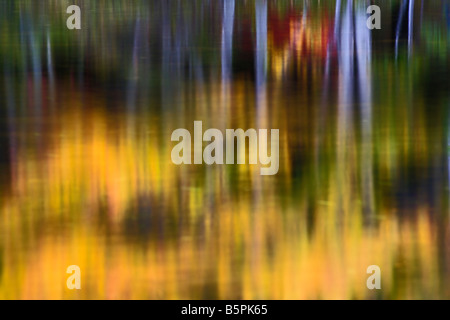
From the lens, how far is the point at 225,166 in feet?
7.11

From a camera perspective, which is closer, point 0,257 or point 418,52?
point 0,257

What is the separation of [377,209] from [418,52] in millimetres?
515

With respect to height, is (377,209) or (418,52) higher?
(418,52)

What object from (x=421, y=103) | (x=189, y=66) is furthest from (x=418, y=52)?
(x=189, y=66)

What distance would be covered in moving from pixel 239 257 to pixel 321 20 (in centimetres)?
80

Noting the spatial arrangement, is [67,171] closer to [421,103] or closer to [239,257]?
[239,257]

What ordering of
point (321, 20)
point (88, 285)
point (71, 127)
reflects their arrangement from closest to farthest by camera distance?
point (88, 285), point (71, 127), point (321, 20)

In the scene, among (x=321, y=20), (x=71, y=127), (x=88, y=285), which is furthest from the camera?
(x=321, y=20)

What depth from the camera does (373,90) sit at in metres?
2.27

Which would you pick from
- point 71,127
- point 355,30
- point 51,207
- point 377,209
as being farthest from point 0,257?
point 355,30

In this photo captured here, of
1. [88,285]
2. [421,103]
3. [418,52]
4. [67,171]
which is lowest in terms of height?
[88,285]

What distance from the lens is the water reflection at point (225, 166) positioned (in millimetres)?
2090

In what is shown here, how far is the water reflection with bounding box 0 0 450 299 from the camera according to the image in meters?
2.09

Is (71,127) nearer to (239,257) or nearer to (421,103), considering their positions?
(239,257)
